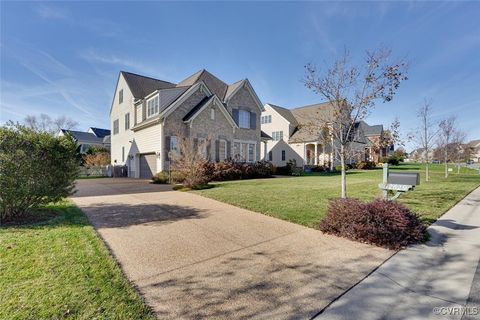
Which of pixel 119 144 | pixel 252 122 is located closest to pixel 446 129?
pixel 252 122

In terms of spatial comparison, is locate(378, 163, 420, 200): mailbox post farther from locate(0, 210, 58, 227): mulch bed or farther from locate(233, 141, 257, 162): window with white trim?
locate(233, 141, 257, 162): window with white trim

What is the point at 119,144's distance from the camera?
25438mm

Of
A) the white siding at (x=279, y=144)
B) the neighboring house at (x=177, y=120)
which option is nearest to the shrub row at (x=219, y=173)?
the neighboring house at (x=177, y=120)

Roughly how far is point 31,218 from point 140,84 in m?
19.5

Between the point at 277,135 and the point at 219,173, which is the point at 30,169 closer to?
the point at 219,173

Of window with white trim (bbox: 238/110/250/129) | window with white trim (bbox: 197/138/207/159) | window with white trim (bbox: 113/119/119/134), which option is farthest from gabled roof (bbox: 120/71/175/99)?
window with white trim (bbox: 238/110/250/129)

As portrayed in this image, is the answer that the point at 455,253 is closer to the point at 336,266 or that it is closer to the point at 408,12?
the point at 336,266

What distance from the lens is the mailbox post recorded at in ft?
18.2

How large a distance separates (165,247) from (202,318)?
223cm

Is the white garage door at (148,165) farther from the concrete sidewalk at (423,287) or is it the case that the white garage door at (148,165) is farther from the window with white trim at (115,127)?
the concrete sidewalk at (423,287)

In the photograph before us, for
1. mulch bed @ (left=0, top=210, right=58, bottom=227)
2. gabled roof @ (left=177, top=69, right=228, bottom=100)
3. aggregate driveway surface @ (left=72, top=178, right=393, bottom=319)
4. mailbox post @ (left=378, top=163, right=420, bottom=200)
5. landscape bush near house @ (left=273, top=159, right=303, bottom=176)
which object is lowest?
aggregate driveway surface @ (left=72, top=178, right=393, bottom=319)

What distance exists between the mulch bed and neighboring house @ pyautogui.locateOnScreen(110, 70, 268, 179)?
11.0 m

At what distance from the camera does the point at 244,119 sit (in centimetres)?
2378

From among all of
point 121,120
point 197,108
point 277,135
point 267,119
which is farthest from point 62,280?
point 267,119
